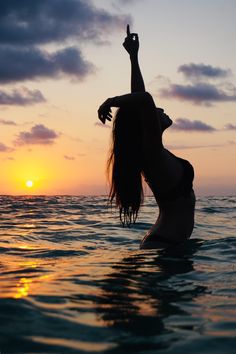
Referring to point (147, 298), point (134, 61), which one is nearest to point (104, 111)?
point (134, 61)

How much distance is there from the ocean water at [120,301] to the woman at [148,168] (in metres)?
0.38

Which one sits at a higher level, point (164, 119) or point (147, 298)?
point (164, 119)

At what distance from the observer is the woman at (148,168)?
4457 mm

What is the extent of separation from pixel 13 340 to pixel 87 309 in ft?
2.19

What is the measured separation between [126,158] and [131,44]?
168cm

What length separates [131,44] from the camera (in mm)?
5461

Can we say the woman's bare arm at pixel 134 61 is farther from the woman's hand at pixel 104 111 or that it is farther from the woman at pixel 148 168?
the woman's hand at pixel 104 111

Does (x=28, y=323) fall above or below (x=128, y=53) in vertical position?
below

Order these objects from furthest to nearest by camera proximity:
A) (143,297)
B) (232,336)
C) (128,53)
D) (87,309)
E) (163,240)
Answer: (128,53) → (163,240) → (143,297) → (87,309) → (232,336)

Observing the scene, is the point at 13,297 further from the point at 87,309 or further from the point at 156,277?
the point at 156,277

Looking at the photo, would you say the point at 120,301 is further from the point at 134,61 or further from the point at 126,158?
the point at 134,61

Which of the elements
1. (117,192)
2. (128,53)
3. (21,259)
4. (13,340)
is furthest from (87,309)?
(128,53)

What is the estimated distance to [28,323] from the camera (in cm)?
285

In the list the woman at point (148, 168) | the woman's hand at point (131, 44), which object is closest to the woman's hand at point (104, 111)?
the woman at point (148, 168)
